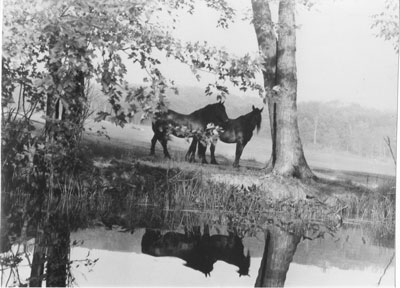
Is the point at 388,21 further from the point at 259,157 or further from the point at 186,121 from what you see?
the point at 186,121

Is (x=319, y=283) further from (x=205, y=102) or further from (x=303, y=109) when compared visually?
(x=205, y=102)

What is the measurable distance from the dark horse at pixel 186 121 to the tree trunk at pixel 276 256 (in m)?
0.59

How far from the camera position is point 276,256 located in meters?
2.86

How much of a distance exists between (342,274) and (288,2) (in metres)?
1.40

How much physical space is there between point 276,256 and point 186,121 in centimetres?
81

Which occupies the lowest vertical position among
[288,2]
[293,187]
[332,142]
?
[293,187]

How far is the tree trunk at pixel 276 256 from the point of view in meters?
2.80

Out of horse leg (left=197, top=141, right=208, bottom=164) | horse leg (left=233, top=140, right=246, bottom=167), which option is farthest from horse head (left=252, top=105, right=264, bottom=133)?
horse leg (left=197, top=141, right=208, bottom=164)

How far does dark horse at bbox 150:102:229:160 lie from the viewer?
289cm

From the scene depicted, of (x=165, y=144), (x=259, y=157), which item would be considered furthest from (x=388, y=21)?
(x=165, y=144)

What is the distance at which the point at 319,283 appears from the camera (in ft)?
9.30

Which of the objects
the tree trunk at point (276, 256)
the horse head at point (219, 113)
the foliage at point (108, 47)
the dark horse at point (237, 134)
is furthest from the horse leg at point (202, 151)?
the tree trunk at point (276, 256)

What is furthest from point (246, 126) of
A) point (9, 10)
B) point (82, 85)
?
point (9, 10)

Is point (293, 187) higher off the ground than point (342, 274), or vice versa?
point (293, 187)
